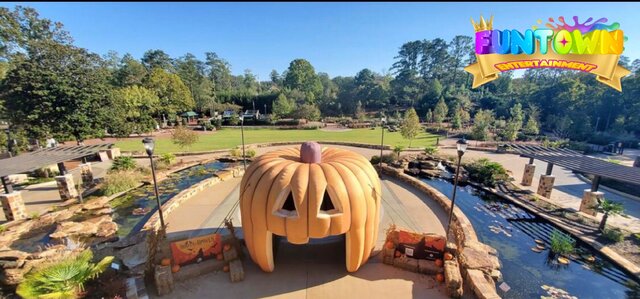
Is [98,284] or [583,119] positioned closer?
[98,284]

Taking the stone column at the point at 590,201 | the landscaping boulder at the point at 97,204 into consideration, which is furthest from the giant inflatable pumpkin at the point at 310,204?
the stone column at the point at 590,201

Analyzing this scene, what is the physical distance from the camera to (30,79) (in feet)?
58.3

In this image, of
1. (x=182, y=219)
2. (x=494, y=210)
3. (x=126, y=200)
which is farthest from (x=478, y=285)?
(x=126, y=200)

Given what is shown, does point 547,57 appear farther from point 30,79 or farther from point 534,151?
point 30,79

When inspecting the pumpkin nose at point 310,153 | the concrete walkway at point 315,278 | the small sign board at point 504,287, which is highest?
the pumpkin nose at point 310,153

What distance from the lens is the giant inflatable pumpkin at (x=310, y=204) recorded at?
6441 millimetres

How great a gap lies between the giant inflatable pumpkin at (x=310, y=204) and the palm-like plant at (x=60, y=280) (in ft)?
12.7

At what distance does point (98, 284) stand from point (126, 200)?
7449mm

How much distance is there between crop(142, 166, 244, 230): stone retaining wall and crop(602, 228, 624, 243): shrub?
1673 centimetres

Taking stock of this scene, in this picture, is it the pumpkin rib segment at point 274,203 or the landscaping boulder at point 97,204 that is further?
the landscaping boulder at point 97,204

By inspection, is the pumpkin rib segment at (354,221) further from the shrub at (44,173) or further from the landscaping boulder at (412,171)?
the shrub at (44,173)

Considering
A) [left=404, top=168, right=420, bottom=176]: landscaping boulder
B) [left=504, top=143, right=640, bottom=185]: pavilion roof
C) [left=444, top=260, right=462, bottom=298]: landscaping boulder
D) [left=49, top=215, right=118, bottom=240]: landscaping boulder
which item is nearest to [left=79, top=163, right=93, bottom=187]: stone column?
[left=49, top=215, right=118, bottom=240]: landscaping boulder

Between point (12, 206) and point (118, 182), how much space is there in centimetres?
370

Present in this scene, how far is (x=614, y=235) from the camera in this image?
29.9ft
